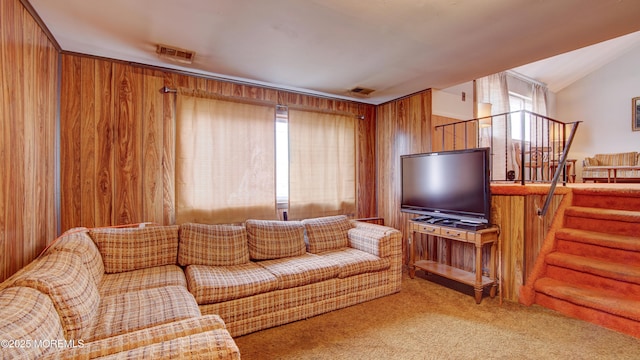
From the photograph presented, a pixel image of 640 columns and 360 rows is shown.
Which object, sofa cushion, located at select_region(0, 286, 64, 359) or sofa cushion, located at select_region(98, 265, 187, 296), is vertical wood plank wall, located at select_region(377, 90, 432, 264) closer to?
sofa cushion, located at select_region(98, 265, 187, 296)

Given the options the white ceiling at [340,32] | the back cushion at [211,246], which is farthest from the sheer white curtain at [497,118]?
the back cushion at [211,246]

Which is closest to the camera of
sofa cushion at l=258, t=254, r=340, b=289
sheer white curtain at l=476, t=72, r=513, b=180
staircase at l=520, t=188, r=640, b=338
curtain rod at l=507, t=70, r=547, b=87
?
staircase at l=520, t=188, r=640, b=338

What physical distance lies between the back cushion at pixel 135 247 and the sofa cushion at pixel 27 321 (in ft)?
3.39

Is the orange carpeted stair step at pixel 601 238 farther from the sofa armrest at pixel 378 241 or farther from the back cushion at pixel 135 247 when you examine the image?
the back cushion at pixel 135 247

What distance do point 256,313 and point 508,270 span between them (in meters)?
2.35

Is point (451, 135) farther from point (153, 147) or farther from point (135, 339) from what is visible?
point (135, 339)

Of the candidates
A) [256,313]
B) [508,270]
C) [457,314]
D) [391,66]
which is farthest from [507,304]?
[391,66]

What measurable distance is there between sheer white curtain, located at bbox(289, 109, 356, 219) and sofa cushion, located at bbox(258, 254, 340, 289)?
0.97 m

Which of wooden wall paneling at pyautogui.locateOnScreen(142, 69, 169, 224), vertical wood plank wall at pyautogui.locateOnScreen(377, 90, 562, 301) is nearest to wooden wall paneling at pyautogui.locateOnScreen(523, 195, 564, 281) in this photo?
vertical wood plank wall at pyautogui.locateOnScreen(377, 90, 562, 301)

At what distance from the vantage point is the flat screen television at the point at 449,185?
2742 millimetres

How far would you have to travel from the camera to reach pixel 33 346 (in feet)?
3.34

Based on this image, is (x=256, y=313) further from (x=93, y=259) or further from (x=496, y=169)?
(x=496, y=169)

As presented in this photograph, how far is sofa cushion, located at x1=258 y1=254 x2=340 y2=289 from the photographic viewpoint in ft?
7.91

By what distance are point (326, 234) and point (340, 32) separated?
6.54ft
